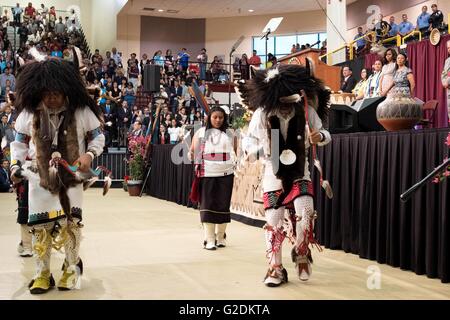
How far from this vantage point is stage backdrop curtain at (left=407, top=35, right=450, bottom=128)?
10481mm

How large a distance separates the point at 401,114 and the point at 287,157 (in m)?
1.46

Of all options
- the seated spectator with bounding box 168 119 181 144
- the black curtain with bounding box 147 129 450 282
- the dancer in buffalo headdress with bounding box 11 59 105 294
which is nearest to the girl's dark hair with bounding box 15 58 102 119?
the dancer in buffalo headdress with bounding box 11 59 105 294

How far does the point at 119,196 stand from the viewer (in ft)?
39.7

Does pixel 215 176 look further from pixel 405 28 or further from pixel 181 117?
pixel 405 28

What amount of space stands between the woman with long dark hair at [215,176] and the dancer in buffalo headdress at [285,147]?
5.52 ft

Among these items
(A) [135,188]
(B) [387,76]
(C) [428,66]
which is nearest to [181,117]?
(A) [135,188]

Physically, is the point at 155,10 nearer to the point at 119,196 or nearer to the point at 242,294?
the point at 119,196

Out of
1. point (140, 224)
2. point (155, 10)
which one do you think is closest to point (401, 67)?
point (140, 224)

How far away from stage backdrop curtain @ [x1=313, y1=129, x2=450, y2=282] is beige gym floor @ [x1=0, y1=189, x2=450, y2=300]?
0.47 feet

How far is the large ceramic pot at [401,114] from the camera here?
4.61 meters

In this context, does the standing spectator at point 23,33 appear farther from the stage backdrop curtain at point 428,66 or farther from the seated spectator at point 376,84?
the seated spectator at point 376,84

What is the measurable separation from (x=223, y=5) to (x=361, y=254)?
19591 millimetres

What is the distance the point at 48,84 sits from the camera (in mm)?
3422

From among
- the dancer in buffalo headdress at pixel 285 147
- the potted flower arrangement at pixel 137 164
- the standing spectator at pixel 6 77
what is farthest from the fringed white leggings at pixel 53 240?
the standing spectator at pixel 6 77
